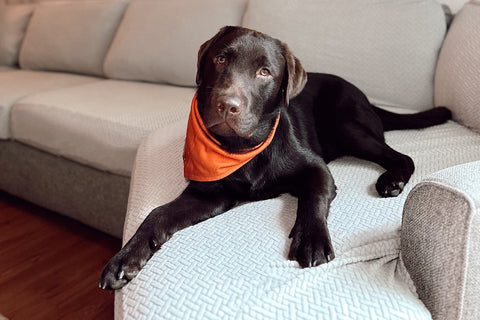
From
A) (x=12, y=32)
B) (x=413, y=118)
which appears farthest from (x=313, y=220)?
(x=12, y=32)

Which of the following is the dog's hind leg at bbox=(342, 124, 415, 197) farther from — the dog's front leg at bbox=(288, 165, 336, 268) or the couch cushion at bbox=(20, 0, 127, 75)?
the couch cushion at bbox=(20, 0, 127, 75)

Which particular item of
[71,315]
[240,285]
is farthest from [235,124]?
[71,315]

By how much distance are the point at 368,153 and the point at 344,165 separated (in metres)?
0.10

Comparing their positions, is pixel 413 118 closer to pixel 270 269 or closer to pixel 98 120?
pixel 270 269

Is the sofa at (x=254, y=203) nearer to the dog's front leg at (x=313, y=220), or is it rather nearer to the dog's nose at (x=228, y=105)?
the dog's front leg at (x=313, y=220)

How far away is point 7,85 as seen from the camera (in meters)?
2.94

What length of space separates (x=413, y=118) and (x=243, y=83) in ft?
3.21

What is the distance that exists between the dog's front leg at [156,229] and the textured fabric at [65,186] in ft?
2.71

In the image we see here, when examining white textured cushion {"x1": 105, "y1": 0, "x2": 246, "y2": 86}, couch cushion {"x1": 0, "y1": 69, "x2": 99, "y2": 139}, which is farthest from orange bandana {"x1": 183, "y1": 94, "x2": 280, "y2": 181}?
couch cushion {"x1": 0, "y1": 69, "x2": 99, "y2": 139}

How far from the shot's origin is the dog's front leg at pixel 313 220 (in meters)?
1.01

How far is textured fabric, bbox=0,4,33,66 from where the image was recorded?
12.9 feet

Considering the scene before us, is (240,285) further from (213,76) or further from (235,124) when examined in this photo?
(213,76)

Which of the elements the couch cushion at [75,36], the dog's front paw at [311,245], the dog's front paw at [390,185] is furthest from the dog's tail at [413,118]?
the couch cushion at [75,36]

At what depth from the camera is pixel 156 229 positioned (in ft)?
3.88
